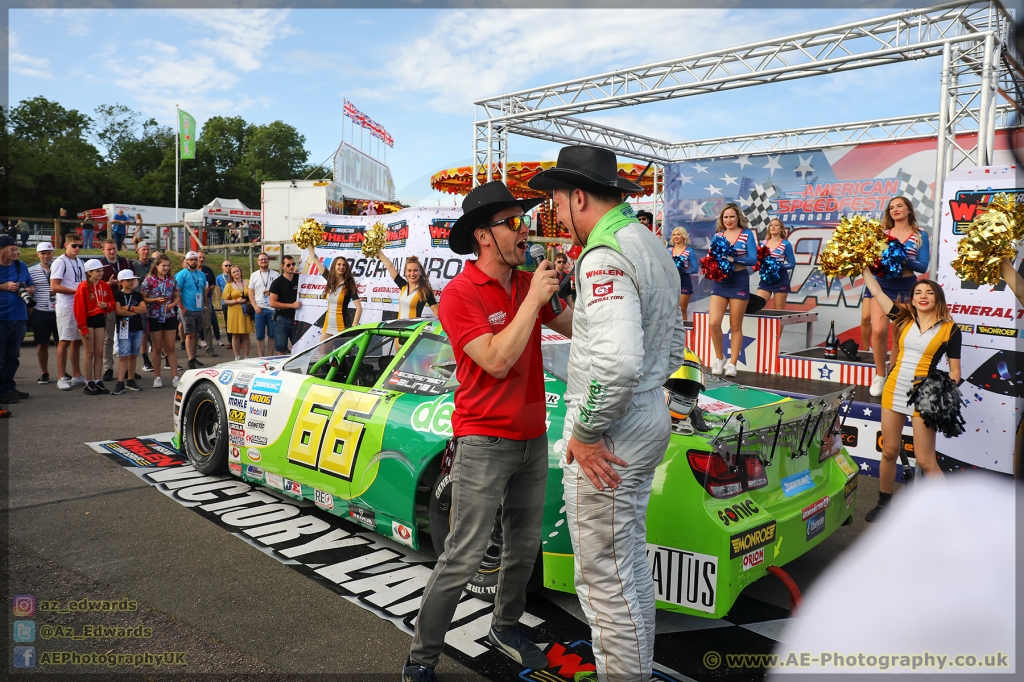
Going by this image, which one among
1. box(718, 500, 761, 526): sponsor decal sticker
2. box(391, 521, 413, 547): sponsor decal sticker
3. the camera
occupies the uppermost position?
the camera

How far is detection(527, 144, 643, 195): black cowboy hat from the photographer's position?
2.33 meters

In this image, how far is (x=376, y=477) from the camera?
12.5ft

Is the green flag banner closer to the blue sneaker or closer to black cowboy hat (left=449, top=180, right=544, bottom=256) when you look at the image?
black cowboy hat (left=449, top=180, right=544, bottom=256)

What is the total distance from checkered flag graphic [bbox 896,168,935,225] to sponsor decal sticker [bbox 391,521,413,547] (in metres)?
10.9

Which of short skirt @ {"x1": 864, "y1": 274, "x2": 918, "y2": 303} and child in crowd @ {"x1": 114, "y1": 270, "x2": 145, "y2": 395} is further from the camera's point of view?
child in crowd @ {"x1": 114, "y1": 270, "x2": 145, "y2": 395}

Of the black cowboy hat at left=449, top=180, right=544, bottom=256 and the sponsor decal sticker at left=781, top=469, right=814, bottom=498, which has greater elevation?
the black cowboy hat at left=449, top=180, right=544, bottom=256

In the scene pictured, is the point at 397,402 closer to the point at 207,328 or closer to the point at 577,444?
the point at 577,444

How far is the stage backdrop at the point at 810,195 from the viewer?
11445 mm

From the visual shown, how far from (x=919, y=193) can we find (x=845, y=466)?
9.63m

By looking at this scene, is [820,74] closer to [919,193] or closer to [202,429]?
[919,193]

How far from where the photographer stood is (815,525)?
128 inches

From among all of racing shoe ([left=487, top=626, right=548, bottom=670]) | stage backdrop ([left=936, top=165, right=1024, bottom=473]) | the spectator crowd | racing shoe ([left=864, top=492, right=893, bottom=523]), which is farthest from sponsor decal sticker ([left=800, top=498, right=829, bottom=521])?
the spectator crowd

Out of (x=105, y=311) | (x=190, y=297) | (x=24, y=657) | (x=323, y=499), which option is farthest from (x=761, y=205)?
(x=24, y=657)

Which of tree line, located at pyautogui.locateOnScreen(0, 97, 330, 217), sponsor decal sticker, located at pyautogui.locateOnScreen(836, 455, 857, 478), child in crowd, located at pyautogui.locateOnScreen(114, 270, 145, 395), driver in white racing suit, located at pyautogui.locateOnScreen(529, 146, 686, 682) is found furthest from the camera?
tree line, located at pyautogui.locateOnScreen(0, 97, 330, 217)
